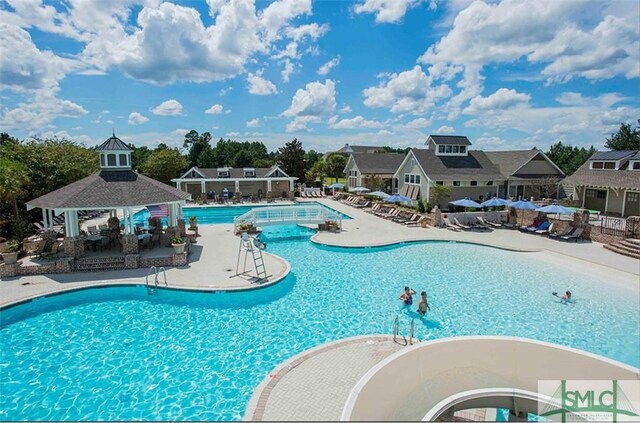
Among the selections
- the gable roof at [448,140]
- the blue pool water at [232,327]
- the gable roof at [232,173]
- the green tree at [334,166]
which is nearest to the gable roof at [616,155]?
the gable roof at [448,140]

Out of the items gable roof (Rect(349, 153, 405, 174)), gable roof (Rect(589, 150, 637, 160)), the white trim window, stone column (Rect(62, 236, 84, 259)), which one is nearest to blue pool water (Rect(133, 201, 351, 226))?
the white trim window

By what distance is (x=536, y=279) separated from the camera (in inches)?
674

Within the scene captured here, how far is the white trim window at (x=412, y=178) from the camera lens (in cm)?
3761

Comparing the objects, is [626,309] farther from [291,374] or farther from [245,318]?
[245,318]

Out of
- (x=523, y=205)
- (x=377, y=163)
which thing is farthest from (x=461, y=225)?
(x=377, y=163)

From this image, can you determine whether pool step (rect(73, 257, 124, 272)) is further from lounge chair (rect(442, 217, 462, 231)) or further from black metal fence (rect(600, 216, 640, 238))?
black metal fence (rect(600, 216, 640, 238))

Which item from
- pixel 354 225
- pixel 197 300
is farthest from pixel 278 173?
pixel 197 300

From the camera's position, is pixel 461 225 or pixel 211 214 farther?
pixel 211 214

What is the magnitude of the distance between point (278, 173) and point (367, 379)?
45033mm

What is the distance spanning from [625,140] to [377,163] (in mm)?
41075

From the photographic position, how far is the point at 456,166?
3738 cm

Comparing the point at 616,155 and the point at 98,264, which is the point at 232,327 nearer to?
the point at 98,264

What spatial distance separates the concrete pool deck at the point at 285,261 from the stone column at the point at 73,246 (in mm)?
1549

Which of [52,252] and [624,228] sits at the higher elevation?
[624,228]
